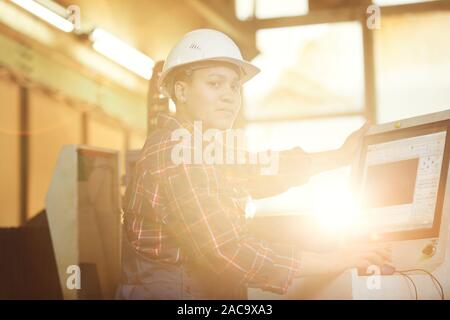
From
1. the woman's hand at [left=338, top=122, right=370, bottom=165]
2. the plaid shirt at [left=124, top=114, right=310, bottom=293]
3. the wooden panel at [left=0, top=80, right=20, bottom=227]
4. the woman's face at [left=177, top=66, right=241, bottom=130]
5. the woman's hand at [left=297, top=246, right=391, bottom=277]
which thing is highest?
the wooden panel at [left=0, top=80, right=20, bottom=227]

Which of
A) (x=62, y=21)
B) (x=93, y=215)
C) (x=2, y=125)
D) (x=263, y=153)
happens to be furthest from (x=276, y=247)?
(x=2, y=125)

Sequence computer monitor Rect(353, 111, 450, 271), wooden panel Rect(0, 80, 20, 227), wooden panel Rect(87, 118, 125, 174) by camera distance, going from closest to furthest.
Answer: computer monitor Rect(353, 111, 450, 271), wooden panel Rect(0, 80, 20, 227), wooden panel Rect(87, 118, 125, 174)

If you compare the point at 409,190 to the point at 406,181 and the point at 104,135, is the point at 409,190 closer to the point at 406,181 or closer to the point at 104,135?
the point at 406,181

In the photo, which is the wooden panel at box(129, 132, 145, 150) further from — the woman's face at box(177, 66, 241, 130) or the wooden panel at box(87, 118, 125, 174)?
the woman's face at box(177, 66, 241, 130)

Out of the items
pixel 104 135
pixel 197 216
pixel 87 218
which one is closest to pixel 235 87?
pixel 197 216

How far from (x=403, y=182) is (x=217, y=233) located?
55 centimetres

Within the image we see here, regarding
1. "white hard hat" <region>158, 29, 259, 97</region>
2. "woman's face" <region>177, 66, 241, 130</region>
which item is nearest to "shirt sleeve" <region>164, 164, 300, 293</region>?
"woman's face" <region>177, 66, 241, 130</region>

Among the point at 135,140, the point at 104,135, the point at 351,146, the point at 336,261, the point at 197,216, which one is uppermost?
the point at 135,140

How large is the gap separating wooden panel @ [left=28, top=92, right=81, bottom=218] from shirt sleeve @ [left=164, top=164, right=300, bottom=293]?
440 cm

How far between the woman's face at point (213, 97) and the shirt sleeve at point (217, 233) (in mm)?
203

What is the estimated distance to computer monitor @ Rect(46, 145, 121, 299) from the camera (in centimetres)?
344

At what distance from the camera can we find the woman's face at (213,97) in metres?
2.02

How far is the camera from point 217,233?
6.01 ft
